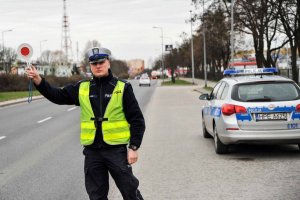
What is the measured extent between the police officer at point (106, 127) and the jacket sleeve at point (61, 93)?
2 centimetres

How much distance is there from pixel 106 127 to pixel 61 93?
55 cm

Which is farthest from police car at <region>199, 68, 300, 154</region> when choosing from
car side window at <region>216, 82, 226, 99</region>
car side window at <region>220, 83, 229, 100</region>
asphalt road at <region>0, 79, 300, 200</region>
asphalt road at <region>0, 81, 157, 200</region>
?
asphalt road at <region>0, 81, 157, 200</region>

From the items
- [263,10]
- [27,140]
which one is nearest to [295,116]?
[27,140]

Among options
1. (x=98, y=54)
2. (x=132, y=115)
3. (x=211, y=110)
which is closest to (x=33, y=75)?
(x=98, y=54)

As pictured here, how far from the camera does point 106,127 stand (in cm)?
450

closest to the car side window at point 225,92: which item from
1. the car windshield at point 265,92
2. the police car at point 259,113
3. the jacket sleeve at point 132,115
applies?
the police car at point 259,113

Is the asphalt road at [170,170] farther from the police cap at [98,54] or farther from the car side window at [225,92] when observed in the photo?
the police cap at [98,54]

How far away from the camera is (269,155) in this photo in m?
9.80

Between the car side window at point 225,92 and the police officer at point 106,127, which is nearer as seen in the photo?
the police officer at point 106,127

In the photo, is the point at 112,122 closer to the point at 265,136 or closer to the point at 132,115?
the point at 132,115

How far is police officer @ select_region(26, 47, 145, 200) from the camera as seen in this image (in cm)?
452

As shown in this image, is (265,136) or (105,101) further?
(265,136)

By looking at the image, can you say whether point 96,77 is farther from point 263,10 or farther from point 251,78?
point 263,10

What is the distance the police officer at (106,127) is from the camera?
4.52 metres
